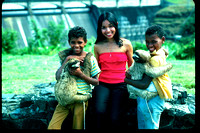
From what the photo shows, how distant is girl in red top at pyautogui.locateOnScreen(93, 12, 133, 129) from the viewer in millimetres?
2264

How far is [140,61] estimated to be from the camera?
210 cm

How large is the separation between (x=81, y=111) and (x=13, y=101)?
129 cm

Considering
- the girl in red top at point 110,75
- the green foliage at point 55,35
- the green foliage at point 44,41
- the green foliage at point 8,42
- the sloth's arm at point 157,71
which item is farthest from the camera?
the green foliage at point 55,35

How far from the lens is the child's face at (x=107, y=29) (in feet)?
8.31

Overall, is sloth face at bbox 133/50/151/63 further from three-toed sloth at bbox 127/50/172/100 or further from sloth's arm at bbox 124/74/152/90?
sloth's arm at bbox 124/74/152/90

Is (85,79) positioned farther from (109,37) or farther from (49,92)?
(49,92)

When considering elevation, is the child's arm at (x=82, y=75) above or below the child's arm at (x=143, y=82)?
above

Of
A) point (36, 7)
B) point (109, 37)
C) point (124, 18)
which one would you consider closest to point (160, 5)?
point (124, 18)

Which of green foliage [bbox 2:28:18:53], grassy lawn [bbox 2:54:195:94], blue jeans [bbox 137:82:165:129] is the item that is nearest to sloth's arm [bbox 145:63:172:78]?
blue jeans [bbox 137:82:165:129]

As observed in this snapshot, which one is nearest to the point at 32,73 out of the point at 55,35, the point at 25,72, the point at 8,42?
the point at 25,72

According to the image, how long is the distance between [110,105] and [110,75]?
35 cm

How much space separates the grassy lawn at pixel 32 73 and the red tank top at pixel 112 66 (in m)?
1.69

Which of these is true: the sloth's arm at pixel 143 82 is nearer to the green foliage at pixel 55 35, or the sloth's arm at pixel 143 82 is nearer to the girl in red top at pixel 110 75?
the girl in red top at pixel 110 75

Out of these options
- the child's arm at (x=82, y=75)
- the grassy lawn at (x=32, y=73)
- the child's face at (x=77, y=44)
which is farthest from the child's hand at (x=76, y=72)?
the grassy lawn at (x=32, y=73)
